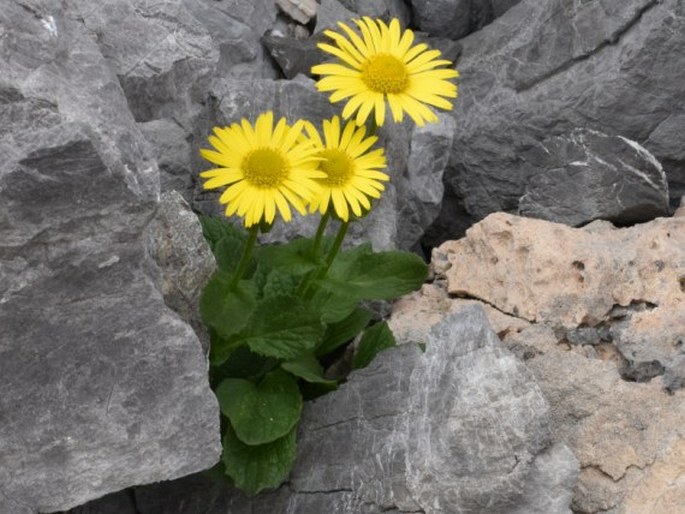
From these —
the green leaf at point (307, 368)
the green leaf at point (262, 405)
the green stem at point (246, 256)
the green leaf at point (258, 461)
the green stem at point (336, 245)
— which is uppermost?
the green stem at point (336, 245)

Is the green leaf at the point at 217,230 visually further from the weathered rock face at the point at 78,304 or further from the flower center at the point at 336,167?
the weathered rock face at the point at 78,304

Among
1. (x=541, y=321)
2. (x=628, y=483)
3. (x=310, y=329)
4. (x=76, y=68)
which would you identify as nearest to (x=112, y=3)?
(x=76, y=68)

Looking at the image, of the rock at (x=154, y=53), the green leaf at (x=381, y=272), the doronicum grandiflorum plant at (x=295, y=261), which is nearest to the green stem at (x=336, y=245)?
the doronicum grandiflorum plant at (x=295, y=261)

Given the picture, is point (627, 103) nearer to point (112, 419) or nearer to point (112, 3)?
point (112, 3)

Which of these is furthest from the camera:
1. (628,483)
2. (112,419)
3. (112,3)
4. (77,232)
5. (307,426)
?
(112,3)

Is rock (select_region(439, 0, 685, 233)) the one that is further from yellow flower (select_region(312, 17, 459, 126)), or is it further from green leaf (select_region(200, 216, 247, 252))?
yellow flower (select_region(312, 17, 459, 126))

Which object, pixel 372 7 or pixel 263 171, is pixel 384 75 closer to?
pixel 263 171
